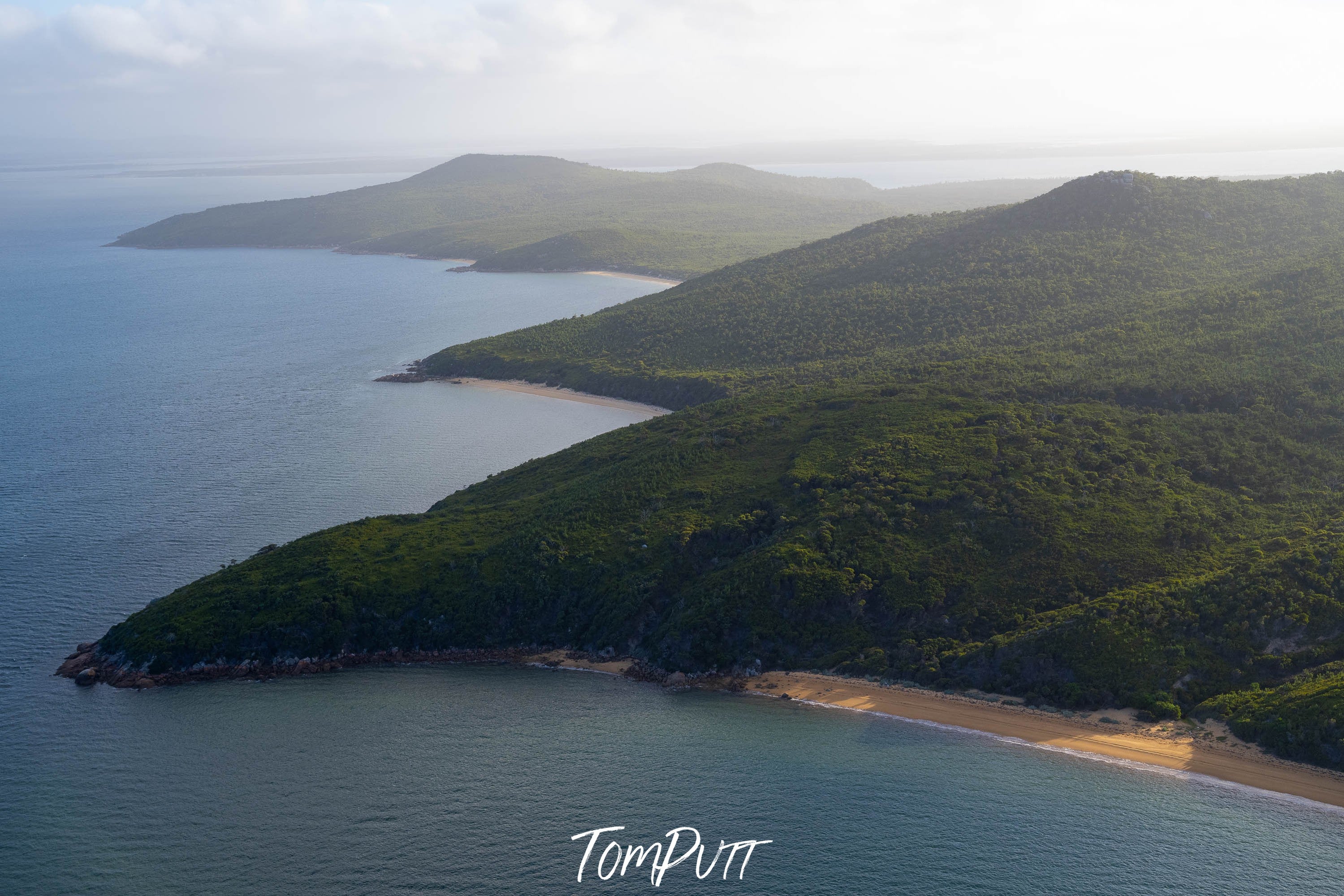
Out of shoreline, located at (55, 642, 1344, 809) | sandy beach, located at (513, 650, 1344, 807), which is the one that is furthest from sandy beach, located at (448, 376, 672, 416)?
sandy beach, located at (513, 650, 1344, 807)

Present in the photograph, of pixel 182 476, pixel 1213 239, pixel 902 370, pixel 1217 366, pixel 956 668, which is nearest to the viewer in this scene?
pixel 956 668

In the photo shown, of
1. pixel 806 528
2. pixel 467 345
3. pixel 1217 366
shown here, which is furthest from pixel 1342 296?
pixel 467 345

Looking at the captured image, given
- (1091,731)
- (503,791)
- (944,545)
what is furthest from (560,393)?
(1091,731)

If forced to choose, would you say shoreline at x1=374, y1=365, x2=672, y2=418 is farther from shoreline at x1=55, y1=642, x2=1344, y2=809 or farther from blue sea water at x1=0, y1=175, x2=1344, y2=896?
shoreline at x1=55, y1=642, x2=1344, y2=809

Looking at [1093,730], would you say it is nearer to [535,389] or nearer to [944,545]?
[944,545]

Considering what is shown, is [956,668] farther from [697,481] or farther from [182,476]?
[182,476]

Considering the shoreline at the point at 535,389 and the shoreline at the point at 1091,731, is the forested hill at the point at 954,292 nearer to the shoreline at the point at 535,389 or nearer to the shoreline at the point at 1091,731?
the shoreline at the point at 535,389
